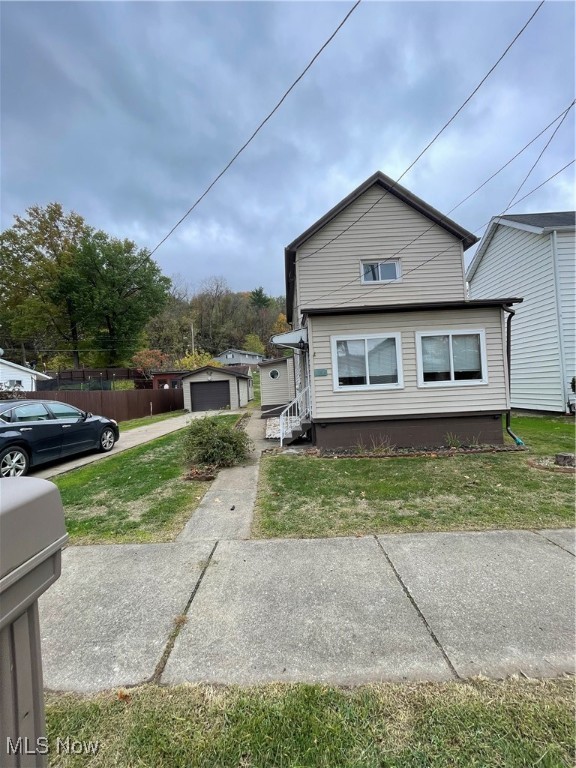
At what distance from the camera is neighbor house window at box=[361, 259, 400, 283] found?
12062mm

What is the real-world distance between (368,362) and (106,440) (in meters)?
7.11

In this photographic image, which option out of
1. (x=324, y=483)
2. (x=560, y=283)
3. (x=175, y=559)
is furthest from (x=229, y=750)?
(x=560, y=283)

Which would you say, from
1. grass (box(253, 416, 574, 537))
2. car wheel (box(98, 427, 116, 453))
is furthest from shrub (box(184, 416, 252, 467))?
car wheel (box(98, 427, 116, 453))

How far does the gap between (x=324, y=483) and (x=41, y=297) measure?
124 ft

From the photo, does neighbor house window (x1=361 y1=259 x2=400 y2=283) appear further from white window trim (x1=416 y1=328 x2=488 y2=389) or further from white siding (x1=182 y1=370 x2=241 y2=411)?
white siding (x1=182 y1=370 x2=241 y2=411)

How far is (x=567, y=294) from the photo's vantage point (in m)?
11.4

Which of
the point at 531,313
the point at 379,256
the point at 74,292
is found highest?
the point at 74,292

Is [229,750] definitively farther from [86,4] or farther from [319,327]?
[86,4]

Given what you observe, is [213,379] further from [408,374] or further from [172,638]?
[172,638]

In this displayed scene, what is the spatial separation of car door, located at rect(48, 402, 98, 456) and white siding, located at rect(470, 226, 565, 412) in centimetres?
1401

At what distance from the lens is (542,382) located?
41.1ft

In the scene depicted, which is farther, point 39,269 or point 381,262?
point 39,269

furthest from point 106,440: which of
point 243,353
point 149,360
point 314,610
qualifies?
point 243,353

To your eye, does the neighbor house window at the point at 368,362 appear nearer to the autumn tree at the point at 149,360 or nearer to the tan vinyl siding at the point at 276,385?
the tan vinyl siding at the point at 276,385
